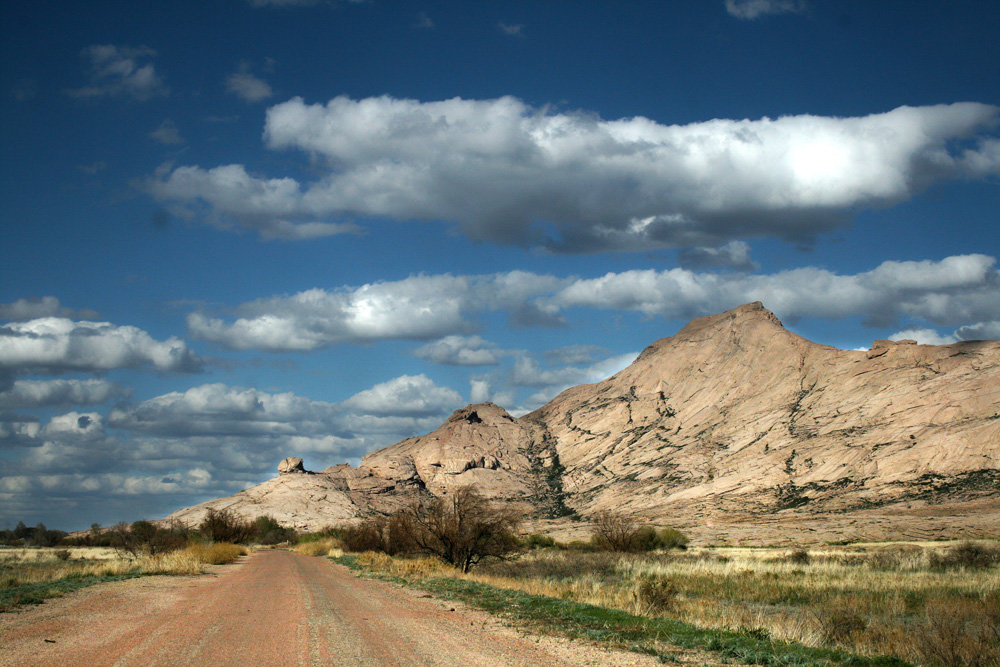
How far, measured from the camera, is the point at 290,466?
5507 inches

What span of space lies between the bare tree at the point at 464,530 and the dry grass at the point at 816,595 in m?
1.80

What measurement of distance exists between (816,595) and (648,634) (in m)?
13.1

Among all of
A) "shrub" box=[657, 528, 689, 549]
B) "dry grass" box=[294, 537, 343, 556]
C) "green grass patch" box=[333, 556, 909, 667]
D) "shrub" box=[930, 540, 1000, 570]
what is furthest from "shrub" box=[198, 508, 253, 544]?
"shrub" box=[930, 540, 1000, 570]

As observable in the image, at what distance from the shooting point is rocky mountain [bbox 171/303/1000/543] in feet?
245

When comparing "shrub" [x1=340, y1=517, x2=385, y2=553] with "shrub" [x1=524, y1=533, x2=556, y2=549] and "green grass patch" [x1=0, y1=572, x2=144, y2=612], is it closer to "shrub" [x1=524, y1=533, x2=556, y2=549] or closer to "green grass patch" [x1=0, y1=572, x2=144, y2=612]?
"shrub" [x1=524, y1=533, x2=556, y2=549]

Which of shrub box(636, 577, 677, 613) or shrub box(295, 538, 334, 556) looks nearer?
shrub box(636, 577, 677, 613)

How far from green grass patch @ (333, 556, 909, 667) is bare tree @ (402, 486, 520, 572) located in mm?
15190

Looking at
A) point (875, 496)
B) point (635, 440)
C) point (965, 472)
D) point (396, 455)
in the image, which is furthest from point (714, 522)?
point (396, 455)

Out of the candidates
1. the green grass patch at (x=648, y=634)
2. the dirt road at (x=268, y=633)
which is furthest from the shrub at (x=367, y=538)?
the green grass patch at (x=648, y=634)

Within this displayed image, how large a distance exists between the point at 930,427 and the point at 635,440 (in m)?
46.2

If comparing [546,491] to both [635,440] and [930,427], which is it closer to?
[635,440]

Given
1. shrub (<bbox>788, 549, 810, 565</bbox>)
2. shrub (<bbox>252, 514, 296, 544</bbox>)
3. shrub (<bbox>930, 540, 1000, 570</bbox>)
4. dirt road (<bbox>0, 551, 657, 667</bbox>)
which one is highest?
dirt road (<bbox>0, 551, 657, 667</bbox>)

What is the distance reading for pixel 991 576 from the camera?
24.9 m

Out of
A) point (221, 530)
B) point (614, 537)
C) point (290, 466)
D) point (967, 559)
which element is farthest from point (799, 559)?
point (290, 466)
